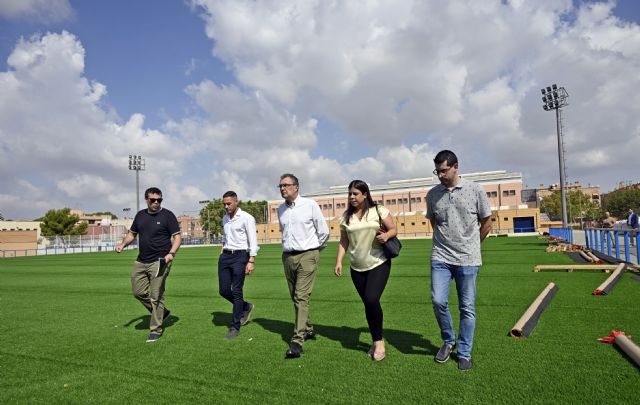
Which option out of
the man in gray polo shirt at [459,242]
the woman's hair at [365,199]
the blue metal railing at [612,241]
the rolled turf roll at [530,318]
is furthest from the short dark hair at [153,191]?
the blue metal railing at [612,241]

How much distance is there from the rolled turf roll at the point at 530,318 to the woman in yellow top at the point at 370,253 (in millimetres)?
1744

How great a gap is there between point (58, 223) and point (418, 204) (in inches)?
2309

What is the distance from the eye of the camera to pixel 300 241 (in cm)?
525

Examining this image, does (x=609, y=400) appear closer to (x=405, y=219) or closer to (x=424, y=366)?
(x=424, y=366)

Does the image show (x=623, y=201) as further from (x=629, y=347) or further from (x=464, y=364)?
(x=464, y=364)

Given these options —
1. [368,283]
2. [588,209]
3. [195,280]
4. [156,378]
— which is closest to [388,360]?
[368,283]

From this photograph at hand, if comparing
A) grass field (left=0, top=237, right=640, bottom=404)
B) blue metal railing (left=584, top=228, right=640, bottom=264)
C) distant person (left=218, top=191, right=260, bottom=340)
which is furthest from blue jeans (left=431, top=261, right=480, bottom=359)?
blue metal railing (left=584, top=228, right=640, bottom=264)

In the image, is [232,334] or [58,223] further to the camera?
[58,223]

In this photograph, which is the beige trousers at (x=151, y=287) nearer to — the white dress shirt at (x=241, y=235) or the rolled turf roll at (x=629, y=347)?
the white dress shirt at (x=241, y=235)

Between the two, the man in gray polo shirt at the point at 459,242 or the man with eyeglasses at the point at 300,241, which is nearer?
the man in gray polo shirt at the point at 459,242

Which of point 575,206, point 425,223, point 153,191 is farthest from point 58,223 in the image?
point 575,206

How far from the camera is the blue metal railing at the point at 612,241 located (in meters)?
11.7

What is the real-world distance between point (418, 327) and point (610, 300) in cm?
382

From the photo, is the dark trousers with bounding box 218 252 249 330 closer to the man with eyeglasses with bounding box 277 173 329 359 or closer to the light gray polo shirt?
the man with eyeglasses with bounding box 277 173 329 359
